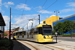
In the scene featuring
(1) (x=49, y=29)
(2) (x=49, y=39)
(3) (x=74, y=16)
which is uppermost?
(3) (x=74, y=16)

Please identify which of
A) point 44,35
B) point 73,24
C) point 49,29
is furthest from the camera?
point 73,24

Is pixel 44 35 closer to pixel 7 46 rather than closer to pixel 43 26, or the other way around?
pixel 43 26

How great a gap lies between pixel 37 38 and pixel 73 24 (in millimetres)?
44172

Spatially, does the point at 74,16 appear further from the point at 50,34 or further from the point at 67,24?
the point at 50,34

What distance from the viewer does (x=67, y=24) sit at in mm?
73938

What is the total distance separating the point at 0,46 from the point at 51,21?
10301 cm

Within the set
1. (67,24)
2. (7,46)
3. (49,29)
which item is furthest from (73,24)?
(7,46)

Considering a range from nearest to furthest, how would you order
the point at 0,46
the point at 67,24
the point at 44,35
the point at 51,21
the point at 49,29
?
the point at 0,46 < the point at 44,35 < the point at 49,29 < the point at 67,24 < the point at 51,21

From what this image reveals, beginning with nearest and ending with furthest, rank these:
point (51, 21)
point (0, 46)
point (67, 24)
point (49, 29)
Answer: point (0, 46) → point (49, 29) → point (67, 24) → point (51, 21)

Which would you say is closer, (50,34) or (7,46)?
(7,46)

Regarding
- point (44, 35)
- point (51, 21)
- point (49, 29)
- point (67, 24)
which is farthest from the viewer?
point (51, 21)

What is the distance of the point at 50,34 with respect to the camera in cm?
2072

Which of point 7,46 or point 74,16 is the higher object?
point 74,16

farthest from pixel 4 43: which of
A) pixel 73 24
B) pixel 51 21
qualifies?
pixel 51 21
